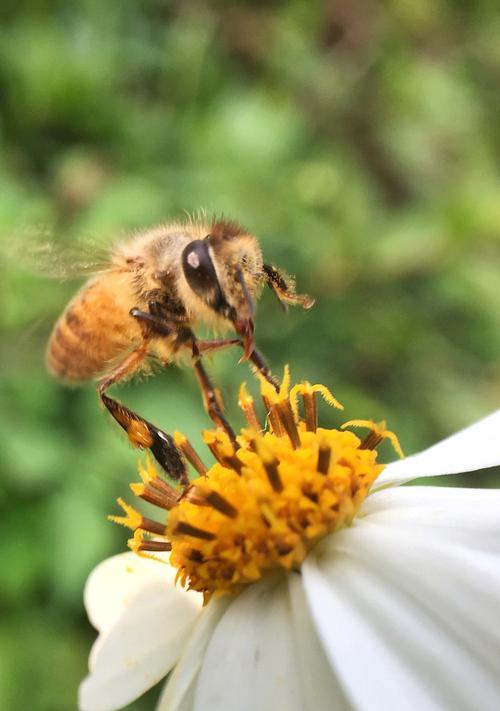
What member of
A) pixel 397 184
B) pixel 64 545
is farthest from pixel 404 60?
pixel 64 545

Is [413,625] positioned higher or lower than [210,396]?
lower

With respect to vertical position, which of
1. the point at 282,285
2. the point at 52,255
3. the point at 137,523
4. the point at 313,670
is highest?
the point at 52,255

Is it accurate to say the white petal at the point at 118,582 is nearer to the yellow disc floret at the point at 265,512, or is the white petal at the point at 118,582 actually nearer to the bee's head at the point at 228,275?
the yellow disc floret at the point at 265,512

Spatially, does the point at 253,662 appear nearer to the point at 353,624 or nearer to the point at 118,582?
the point at 353,624

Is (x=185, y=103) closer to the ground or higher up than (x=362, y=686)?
higher up

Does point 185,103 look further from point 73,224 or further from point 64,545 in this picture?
point 64,545

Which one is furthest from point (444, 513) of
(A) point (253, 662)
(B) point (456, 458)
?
(A) point (253, 662)

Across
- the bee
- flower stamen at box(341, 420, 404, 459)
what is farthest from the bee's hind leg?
flower stamen at box(341, 420, 404, 459)
